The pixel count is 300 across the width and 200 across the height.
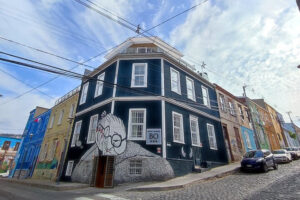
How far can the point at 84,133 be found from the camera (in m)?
14.8

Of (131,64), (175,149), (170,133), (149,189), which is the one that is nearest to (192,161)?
(175,149)

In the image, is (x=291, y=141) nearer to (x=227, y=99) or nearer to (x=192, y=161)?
(x=227, y=99)

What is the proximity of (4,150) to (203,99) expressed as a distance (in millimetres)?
45355

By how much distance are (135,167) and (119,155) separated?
1338 mm

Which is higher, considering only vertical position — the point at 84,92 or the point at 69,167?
the point at 84,92

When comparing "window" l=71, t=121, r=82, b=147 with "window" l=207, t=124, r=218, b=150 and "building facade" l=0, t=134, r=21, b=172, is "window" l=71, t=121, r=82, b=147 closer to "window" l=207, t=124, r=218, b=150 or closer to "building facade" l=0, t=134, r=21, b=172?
"window" l=207, t=124, r=218, b=150

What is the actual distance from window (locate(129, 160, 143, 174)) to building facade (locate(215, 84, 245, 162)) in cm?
1138

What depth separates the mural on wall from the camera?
10.7 meters

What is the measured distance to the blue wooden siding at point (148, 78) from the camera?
13.3m

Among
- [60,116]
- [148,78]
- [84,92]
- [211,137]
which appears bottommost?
[211,137]

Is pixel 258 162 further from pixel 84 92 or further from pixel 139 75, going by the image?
pixel 84 92

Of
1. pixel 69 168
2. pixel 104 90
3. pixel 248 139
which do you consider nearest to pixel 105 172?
pixel 69 168

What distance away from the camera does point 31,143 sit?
25.3 m

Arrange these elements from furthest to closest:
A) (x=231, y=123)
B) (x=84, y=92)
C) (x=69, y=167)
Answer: (x=231, y=123)
(x=84, y=92)
(x=69, y=167)
